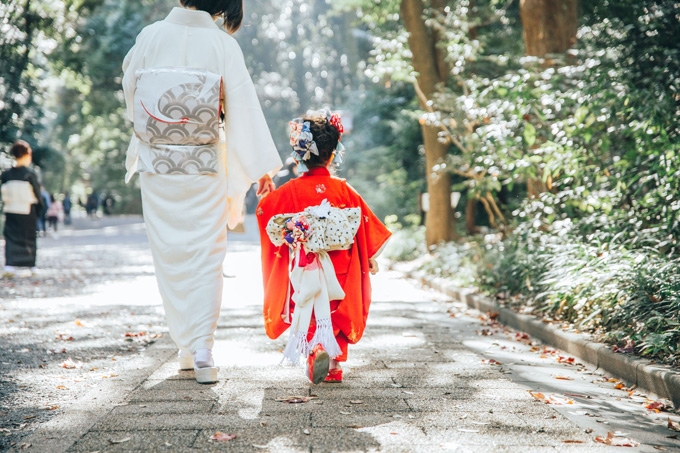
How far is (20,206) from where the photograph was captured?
9.62m

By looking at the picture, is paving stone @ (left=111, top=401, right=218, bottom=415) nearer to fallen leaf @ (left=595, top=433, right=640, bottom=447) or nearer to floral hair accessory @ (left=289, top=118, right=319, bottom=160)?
floral hair accessory @ (left=289, top=118, right=319, bottom=160)

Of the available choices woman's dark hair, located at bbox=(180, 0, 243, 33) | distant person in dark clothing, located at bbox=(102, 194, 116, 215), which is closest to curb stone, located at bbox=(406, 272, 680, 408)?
woman's dark hair, located at bbox=(180, 0, 243, 33)

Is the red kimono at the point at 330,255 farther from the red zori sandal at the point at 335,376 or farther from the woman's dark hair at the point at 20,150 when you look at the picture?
the woman's dark hair at the point at 20,150

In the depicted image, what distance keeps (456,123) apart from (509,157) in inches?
115

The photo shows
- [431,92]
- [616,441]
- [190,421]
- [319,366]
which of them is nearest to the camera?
[616,441]

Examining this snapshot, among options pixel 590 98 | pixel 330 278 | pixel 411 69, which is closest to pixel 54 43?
pixel 411 69

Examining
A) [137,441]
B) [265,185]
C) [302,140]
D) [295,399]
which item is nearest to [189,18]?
[302,140]

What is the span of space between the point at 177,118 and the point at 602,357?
3325mm

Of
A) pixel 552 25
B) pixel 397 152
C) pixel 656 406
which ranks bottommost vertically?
pixel 656 406

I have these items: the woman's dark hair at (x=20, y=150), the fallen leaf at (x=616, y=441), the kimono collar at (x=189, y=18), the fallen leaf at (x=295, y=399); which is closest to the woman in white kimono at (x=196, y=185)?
the kimono collar at (x=189, y=18)

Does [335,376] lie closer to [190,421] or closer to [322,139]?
[190,421]

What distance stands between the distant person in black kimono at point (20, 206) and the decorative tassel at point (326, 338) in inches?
276

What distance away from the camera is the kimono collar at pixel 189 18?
13.5 ft

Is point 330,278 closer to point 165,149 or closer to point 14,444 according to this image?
point 165,149
